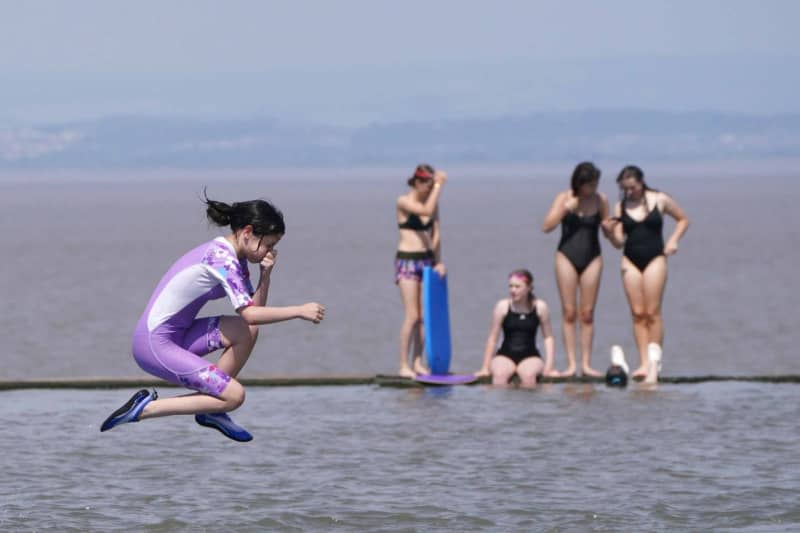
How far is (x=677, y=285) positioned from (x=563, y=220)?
21689mm

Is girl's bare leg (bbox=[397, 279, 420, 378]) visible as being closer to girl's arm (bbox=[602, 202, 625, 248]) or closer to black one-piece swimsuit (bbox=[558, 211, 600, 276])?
black one-piece swimsuit (bbox=[558, 211, 600, 276])

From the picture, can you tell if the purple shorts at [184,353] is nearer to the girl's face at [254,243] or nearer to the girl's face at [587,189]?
the girl's face at [254,243]

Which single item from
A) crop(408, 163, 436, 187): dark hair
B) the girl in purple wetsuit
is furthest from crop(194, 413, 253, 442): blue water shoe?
crop(408, 163, 436, 187): dark hair

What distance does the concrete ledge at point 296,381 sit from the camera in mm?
17172

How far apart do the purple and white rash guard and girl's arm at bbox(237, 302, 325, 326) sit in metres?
0.10

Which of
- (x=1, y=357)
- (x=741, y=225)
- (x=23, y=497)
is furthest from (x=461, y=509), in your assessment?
(x=741, y=225)

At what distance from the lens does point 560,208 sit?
1717cm

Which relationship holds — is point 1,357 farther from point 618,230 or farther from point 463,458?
point 463,458

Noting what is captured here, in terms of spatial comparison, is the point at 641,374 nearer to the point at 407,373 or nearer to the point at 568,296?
the point at 568,296

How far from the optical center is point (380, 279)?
134 ft

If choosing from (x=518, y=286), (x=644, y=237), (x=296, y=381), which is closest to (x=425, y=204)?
(x=518, y=286)

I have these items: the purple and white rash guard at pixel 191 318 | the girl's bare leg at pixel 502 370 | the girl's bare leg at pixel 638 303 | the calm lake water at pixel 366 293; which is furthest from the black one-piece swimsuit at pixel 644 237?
the purple and white rash guard at pixel 191 318

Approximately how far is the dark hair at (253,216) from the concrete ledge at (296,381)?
22.7 ft

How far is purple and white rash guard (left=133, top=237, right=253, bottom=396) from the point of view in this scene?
10.3m
